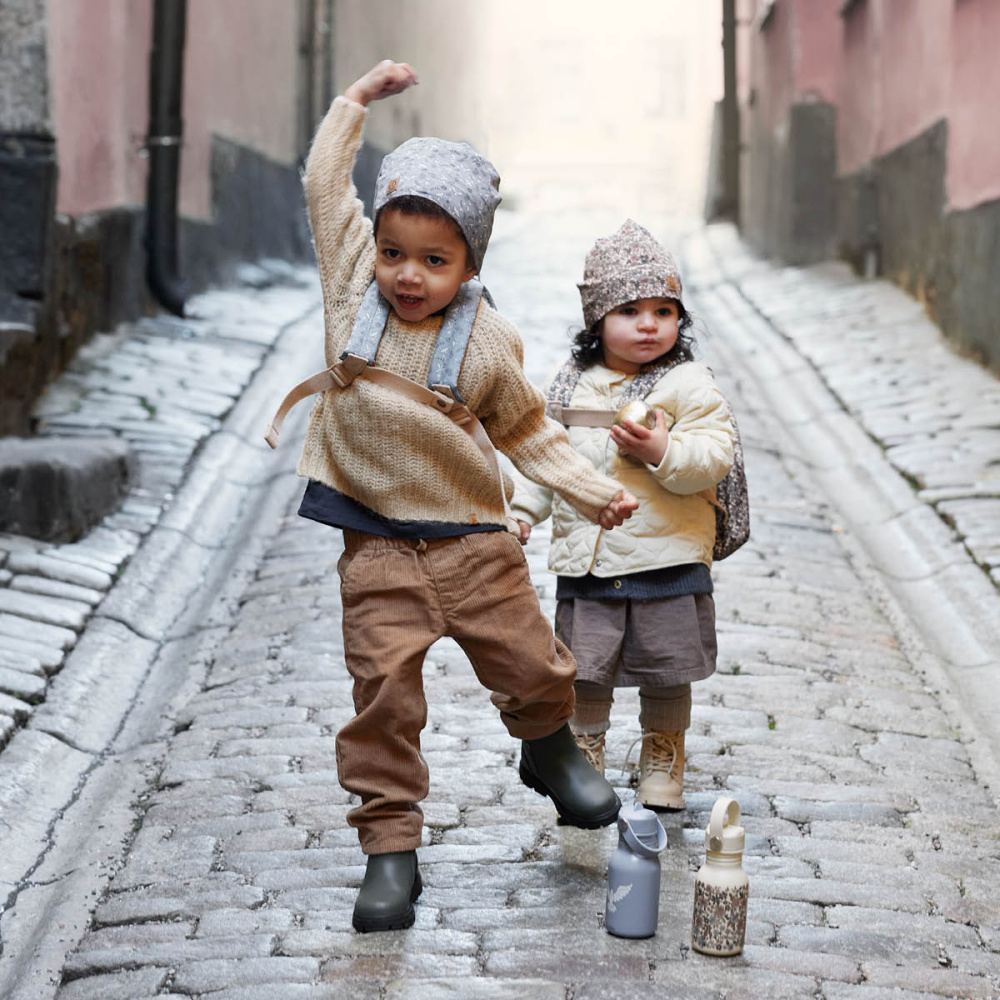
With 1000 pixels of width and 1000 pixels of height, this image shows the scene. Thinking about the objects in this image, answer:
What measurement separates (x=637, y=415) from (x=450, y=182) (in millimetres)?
754

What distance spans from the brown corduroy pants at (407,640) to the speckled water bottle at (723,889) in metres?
0.50

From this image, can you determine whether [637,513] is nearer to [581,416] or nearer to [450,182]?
[581,416]

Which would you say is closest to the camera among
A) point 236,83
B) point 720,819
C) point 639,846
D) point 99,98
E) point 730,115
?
point 720,819

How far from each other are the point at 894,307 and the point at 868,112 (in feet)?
8.86

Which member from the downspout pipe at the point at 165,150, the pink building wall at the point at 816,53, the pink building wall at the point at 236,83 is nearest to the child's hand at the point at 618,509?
→ the downspout pipe at the point at 165,150

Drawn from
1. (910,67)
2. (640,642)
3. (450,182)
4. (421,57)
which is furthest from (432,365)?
(421,57)

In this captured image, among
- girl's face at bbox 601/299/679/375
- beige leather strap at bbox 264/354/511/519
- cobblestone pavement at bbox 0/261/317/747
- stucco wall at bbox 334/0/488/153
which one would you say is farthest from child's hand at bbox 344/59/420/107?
stucco wall at bbox 334/0/488/153

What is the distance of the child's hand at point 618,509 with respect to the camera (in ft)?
10.8

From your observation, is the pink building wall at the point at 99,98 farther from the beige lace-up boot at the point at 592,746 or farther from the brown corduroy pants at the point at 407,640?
the brown corduroy pants at the point at 407,640

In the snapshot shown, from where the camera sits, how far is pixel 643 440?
356 cm

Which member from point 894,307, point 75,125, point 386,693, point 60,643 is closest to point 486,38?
point 894,307

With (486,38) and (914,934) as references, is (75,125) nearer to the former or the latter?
(914,934)

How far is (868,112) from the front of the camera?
13.3 m

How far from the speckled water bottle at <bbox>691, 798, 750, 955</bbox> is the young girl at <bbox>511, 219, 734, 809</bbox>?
72 cm
